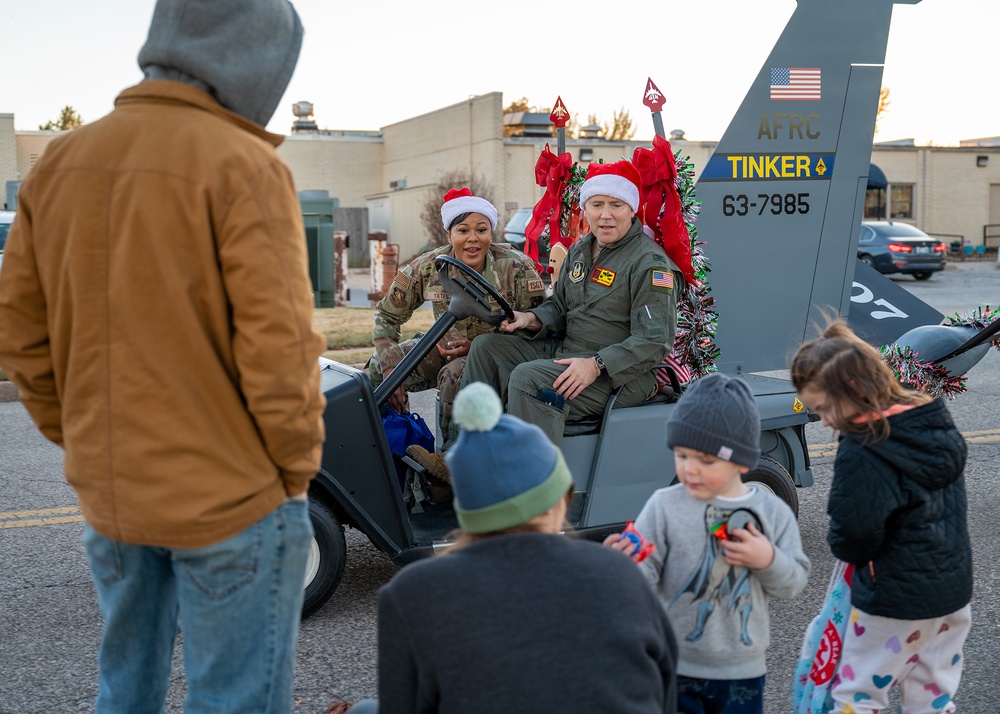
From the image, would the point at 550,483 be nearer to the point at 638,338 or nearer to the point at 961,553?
the point at 961,553

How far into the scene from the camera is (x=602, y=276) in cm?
448

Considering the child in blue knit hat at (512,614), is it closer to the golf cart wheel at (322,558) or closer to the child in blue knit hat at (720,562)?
the child in blue knit hat at (720,562)

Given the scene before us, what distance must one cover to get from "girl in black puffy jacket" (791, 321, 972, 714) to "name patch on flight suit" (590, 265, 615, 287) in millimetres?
1725

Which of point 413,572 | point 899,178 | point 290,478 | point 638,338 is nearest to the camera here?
→ point 413,572

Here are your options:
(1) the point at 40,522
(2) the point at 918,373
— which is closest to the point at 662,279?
(2) the point at 918,373

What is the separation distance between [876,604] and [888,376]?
2.02 ft

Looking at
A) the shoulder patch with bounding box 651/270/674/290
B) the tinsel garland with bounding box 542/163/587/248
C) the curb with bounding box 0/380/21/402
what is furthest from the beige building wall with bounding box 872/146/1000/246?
the shoulder patch with bounding box 651/270/674/290

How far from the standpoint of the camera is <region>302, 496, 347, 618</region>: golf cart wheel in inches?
153

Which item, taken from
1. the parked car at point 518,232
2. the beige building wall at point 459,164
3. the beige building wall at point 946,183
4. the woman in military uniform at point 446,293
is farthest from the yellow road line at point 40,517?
the beige building wall at point 946,183

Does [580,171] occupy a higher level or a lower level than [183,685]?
higher

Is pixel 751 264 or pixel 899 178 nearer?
pixel 751 264

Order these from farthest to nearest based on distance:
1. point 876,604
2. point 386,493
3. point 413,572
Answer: point 386,493
point 876,604
point 413,572

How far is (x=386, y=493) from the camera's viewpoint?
393cm

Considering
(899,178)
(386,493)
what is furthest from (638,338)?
(899,178)
